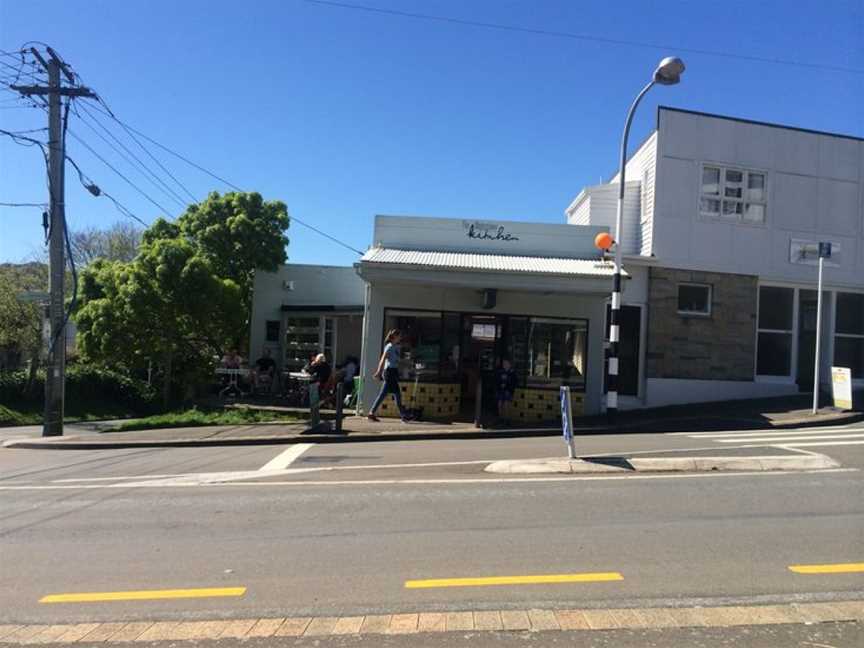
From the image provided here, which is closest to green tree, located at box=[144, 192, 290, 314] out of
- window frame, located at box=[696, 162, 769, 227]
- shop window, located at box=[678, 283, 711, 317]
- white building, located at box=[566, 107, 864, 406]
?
white building, located at box=[566, 107, 864, 406]

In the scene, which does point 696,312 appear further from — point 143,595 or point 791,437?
point 143,595

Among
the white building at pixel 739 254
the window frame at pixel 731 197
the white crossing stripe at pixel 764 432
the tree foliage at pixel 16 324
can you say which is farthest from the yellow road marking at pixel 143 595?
the tree foliage at pixel 16 324

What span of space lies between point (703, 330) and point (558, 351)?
416 cm

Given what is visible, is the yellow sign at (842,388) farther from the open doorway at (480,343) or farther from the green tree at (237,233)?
the green tree at (237,233)

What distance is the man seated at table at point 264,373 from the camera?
2115 centimetres

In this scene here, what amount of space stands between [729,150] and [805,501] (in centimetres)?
1253

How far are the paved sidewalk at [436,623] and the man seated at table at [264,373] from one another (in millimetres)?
17138

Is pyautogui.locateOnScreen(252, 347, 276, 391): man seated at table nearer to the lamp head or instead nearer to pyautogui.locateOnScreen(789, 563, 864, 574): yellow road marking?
the lamp head

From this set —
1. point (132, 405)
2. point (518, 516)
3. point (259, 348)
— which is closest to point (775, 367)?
point (518, 516)

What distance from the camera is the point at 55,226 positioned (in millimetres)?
15781

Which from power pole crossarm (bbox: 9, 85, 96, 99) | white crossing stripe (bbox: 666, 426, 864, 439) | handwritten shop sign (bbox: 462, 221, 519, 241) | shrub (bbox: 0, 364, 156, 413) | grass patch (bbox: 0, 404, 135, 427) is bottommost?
grass patch (bbox: 0, 404, 135, 427)

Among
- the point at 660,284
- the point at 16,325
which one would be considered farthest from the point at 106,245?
the point at 660,284

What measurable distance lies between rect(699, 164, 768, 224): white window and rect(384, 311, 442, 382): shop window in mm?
7626

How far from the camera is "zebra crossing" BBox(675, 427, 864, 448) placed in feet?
36.1
